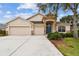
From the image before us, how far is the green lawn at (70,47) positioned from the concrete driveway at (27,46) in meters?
0.31

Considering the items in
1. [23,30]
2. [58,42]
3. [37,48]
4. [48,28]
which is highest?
[48,28]

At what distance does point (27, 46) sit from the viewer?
9.91m

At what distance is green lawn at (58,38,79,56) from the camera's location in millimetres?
8817

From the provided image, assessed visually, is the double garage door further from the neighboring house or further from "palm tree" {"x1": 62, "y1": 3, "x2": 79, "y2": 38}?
"palm tree" {"x1": 62, "y1": 3, "x2": 79, "y2": 38}

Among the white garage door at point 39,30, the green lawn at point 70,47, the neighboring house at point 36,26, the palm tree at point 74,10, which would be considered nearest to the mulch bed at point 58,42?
the green lawn at point 70,47

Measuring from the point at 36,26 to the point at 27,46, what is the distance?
4.83 ft

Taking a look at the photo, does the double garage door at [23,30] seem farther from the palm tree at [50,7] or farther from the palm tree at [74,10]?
the palm tree at [74,10]

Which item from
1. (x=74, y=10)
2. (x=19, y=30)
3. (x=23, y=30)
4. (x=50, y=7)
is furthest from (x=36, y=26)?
(x=74, y=10)

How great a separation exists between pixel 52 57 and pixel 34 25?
3.13 m

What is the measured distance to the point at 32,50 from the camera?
30.6ft

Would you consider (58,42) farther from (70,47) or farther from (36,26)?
(36,26)

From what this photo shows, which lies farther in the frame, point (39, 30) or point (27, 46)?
point (39, 30)

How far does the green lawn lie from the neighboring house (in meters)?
0.68

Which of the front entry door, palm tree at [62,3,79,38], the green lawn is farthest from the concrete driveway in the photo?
palm tree at [62,3,79,38]
